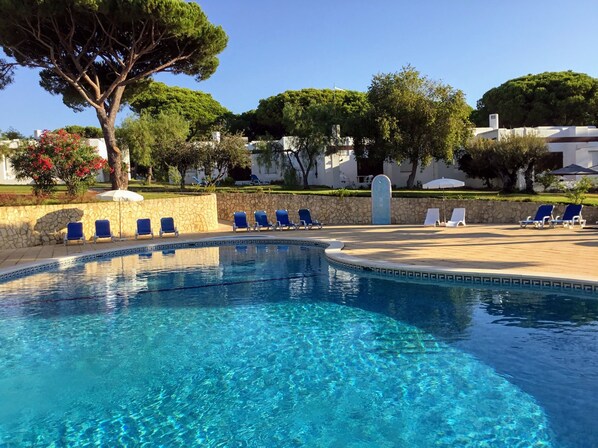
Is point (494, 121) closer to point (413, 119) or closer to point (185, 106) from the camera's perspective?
point (413, 119)

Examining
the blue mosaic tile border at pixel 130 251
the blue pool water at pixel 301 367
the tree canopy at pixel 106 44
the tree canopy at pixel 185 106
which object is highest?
the tree canopy at pixel 185 106

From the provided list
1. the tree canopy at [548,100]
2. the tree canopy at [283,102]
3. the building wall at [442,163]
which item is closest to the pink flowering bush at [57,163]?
Answer: the building wall at [442,163]

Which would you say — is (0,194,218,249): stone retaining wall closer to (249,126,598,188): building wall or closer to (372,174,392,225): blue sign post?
(372,174,392,225): blue sign post

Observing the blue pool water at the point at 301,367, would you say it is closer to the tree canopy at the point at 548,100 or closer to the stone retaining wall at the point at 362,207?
the stone retaining wall at the point at 362,207

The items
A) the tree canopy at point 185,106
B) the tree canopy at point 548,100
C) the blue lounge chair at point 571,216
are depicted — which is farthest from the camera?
the tree canopy at point 185,106

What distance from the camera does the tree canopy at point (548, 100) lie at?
42625 millimetres

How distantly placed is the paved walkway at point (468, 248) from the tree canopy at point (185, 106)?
36.1 meters

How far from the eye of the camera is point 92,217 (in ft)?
60.1

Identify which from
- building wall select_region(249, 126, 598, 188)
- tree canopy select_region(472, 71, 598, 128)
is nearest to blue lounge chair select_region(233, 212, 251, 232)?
building wall select_region(249, 126, 598, 188)

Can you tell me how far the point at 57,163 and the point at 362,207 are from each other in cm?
1187

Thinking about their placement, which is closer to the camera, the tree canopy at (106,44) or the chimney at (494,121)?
the tree canopy at (106,44)

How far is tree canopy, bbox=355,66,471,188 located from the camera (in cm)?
2673

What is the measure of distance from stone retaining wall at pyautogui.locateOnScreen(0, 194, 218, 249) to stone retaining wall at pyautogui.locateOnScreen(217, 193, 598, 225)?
12.0ft

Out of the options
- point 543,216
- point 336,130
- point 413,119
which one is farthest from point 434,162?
point 543,216
